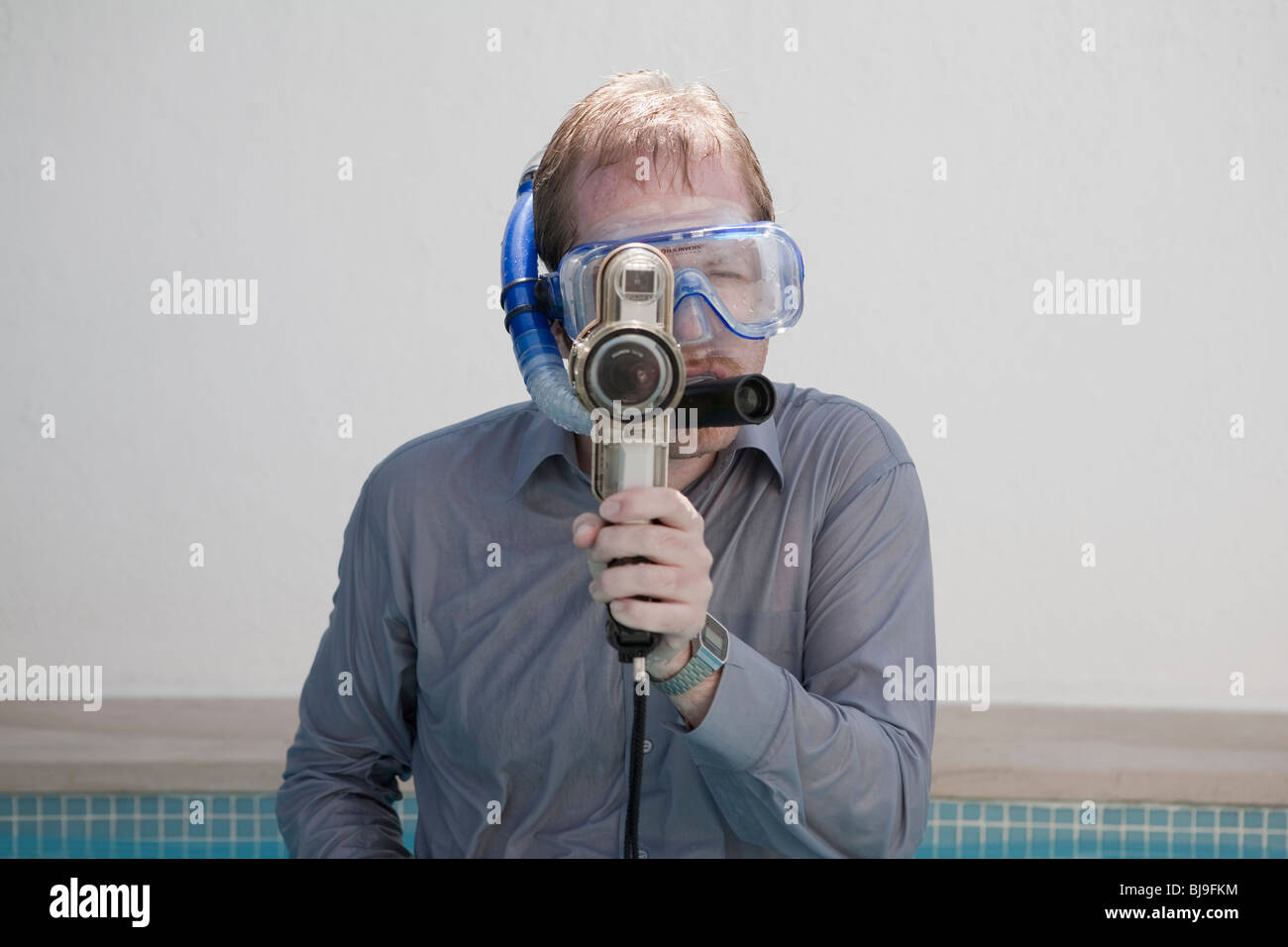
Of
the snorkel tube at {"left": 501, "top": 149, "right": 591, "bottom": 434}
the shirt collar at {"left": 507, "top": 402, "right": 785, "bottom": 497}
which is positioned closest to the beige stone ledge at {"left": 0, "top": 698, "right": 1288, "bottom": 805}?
the shirt collar at {"left": 507, "top": 402, "right": 785, "bottom": 497}

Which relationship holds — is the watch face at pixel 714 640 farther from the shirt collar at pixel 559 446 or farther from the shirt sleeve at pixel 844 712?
the shirt collar at pixel 559 446

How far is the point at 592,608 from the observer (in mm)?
1558

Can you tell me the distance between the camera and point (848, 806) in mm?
1301

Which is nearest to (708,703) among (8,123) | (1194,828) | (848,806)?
(848,806)

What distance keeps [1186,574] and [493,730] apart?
A: 3.17m

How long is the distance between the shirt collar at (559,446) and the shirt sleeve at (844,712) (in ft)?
0.37

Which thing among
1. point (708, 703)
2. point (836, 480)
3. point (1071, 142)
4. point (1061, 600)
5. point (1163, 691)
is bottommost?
point (1163, 691)

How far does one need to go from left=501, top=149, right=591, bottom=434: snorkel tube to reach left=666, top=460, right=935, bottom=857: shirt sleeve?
0.29 m

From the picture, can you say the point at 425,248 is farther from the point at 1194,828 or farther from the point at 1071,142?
the point at 1194,828

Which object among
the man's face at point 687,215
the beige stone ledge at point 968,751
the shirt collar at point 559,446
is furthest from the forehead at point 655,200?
the beige stone ledge at point 968,751

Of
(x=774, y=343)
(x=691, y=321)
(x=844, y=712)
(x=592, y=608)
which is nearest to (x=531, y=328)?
(x=691, y=321)

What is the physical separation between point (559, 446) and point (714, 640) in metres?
0.49

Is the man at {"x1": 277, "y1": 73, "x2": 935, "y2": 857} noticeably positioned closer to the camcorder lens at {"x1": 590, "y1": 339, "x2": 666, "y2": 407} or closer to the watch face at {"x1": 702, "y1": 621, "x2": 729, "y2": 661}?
the watch face at {"x1": 702, "y1": 621, "x2": 729, "y2": 661}

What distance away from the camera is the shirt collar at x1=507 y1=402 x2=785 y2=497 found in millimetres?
1565
